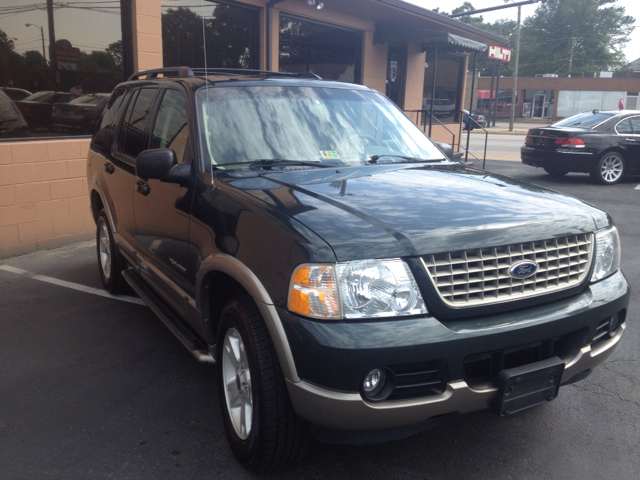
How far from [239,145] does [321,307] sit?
1517 millimetres

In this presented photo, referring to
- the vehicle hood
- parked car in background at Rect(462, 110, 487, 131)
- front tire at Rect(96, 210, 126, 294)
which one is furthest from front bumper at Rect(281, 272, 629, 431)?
parked car in background at Rect(462, 110, 487, 131)

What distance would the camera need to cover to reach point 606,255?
3010 millimetres

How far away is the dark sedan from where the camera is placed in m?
12.6

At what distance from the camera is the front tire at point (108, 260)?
5.09m

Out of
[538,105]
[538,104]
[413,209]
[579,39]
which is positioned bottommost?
[413,209]

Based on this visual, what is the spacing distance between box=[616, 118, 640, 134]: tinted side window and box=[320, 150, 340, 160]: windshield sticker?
447 inches

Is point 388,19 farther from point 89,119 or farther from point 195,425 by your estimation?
point 195,425

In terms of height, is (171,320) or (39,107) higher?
(39,107)

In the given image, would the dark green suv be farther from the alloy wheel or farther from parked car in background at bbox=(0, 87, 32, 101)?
the alloy wheel

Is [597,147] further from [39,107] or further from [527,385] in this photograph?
[527,385]

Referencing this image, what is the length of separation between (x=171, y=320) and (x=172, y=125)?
1280 millimetres

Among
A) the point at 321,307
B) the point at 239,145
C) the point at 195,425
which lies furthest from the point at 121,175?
the point at 321,307

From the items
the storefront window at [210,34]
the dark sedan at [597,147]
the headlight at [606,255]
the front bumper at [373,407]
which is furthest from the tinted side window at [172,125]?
the dark sedan at [597,147]

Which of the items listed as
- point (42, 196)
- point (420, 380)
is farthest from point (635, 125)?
point (420, 380)
